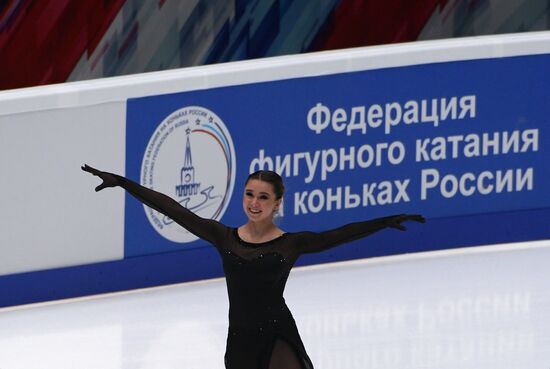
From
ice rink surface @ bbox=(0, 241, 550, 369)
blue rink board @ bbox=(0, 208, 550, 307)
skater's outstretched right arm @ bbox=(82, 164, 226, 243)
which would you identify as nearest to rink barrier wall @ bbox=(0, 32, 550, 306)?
blue rink board @ bbox=(0, 208, 550, 307)

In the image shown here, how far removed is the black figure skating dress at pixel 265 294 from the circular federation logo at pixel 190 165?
12.4ft

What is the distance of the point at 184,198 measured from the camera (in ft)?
30.6

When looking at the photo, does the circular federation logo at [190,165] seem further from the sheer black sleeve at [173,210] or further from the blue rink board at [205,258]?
the sheer black sleeve at [173,210]

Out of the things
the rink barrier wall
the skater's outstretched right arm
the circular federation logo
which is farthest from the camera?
the circular federation logo

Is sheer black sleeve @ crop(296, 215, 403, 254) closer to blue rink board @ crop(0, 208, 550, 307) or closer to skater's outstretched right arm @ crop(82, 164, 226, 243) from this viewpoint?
skater's outstretched right arm @ crop(82, 164, 226, 243)

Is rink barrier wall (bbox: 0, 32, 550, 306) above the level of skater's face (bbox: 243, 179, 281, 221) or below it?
above

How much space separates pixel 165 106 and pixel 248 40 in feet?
7.34

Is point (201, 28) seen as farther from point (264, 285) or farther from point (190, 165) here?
point (264, 285)

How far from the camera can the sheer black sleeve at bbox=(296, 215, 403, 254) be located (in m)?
5.32

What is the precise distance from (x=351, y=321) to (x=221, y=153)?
1397mm

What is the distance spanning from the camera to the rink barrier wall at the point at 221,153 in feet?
29.0

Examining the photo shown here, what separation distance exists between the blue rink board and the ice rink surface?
81mm

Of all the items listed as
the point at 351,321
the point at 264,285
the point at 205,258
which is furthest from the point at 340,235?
the point at 205,258

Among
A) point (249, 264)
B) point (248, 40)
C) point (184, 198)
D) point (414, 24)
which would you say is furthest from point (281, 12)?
point (249, 264)
